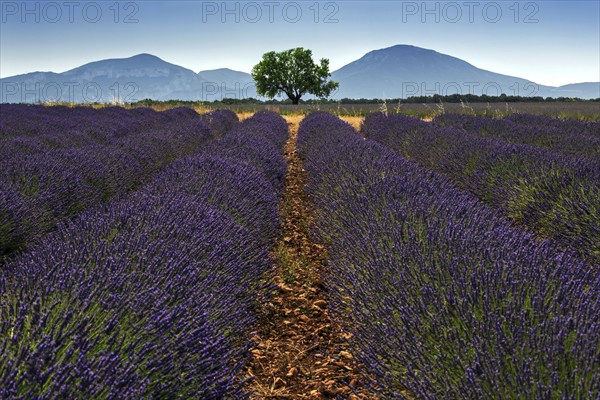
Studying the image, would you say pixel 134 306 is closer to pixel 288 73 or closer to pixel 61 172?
pixel 61 172

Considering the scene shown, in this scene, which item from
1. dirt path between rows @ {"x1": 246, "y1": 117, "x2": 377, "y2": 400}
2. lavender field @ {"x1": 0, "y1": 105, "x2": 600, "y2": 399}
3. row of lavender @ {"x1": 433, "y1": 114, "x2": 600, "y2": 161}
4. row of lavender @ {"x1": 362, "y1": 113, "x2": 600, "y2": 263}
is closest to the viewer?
lavender field @ {"x1": 0, "y1": 105, "x2": 600, "y2": 399}

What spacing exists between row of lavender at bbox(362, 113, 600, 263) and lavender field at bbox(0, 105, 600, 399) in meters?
0.03

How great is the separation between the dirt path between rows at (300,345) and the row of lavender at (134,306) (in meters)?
0.26

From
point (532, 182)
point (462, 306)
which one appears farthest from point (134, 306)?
point (532, 182)

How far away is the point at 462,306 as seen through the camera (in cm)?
197

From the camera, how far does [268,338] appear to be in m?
3.19

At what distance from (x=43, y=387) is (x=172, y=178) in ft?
10.5

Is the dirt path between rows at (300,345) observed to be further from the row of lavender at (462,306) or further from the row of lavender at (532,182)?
the row of lavender at (532,182)

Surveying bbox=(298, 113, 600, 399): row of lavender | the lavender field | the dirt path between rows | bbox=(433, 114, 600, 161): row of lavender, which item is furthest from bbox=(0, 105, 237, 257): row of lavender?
bbox=(433, 114, 600, 161): row of lavender

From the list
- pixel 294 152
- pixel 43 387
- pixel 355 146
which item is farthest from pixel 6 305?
pixel 294 152

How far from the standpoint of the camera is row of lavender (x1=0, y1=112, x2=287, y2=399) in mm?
1393

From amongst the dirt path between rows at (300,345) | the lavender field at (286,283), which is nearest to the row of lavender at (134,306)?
the lavender field at (286,283)

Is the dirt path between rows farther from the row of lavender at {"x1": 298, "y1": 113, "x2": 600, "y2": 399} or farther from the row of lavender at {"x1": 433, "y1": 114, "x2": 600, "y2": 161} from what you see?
the row of lavender at {"x1": 433, "y1": 114, "x2": 600, "y2": 161}

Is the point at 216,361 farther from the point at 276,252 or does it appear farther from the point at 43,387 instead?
the point at 276,252
